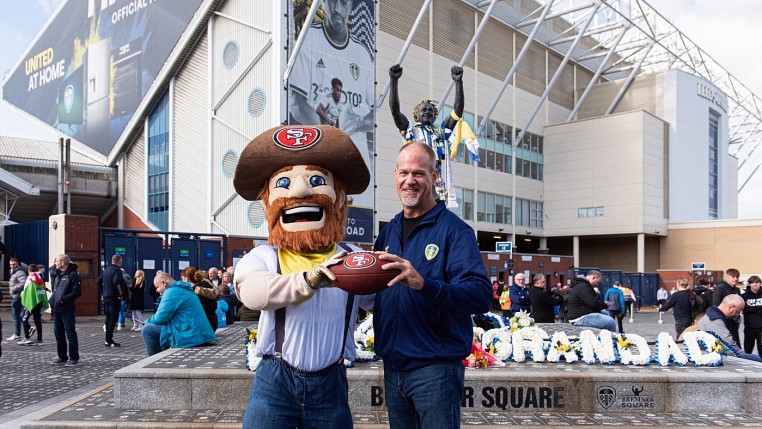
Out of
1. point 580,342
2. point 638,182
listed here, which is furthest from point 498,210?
point 580,342

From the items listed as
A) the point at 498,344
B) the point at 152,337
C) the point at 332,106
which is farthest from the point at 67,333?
the point at 332,106

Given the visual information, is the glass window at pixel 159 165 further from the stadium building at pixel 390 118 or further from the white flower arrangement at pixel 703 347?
the white flower arrangement at pixel 703 347

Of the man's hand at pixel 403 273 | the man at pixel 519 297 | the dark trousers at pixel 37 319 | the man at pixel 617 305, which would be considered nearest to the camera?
the man's hand at pixel 403 273

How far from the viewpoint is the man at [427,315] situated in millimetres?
3029

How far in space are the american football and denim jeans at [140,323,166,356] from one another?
603 centimetres

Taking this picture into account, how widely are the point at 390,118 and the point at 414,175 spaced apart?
3064 centimetres

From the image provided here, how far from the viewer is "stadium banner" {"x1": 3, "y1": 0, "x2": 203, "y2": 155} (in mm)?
31219

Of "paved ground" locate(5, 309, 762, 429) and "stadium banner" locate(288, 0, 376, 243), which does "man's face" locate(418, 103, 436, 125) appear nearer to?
"paved ground" locate(5, 309, 762, 429)

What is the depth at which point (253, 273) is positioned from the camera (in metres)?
3.16

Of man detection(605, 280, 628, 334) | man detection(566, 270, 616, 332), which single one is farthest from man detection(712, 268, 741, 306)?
man detection(605, 280, 628, 334)

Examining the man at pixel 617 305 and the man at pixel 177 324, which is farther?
the man at pixel 617 305

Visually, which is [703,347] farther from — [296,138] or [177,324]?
[177,324]

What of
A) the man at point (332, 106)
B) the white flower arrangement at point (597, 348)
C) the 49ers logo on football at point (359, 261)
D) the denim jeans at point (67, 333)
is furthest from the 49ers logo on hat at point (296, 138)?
the man at point (332, 106)

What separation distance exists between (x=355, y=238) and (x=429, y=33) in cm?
1475
